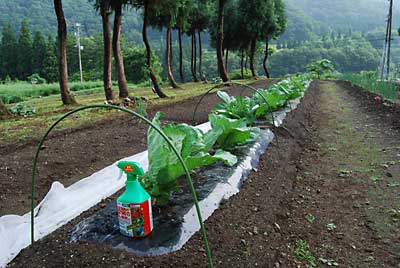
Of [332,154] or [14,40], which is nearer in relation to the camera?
[332,154]

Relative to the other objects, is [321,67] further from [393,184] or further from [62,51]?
[393,184]

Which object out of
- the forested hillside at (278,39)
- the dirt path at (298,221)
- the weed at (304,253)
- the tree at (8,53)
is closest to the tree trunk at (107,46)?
the dirt path at (298,221)

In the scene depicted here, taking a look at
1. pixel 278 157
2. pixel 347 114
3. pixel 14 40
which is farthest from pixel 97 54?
pixel 278 157

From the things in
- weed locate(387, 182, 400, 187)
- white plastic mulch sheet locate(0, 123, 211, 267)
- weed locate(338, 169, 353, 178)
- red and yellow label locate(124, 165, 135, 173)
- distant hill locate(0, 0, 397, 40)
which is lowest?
weed locate(338, 169, 353, 178)

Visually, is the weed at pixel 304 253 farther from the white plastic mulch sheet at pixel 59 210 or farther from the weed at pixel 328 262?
the white plastic mulch sheet at pixel 59 210

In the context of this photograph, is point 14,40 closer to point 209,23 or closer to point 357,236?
point 209,23

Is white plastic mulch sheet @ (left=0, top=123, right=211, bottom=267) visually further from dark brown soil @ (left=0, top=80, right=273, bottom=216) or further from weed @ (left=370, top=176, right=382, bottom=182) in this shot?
weed @ (left=370, top=176, right=382, bottom=182)

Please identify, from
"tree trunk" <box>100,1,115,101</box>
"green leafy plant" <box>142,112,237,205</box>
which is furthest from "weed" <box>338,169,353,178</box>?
"tree trunk" <box>100,1,115,101</box>

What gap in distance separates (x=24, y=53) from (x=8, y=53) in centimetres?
199

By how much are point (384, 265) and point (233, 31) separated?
84.2 feet

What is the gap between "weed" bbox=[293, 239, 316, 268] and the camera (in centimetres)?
200

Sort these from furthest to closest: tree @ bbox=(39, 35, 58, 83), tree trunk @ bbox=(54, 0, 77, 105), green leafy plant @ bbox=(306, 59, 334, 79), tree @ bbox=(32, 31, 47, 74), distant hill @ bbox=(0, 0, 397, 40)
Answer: distant hill @ bbox=(0, 0, 397, 40), tree @ bbox=(32, 31, 47, 74), tree @ bbox=(39, 35, 58, 83), green leafy plant @ bbox=(306, 59, 334, 79), tree trunk @ bbox=(54, 0, 77, 105)

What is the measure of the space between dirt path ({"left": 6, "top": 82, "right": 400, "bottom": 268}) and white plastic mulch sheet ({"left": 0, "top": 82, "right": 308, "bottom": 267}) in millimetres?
120

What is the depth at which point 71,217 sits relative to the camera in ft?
7.50
